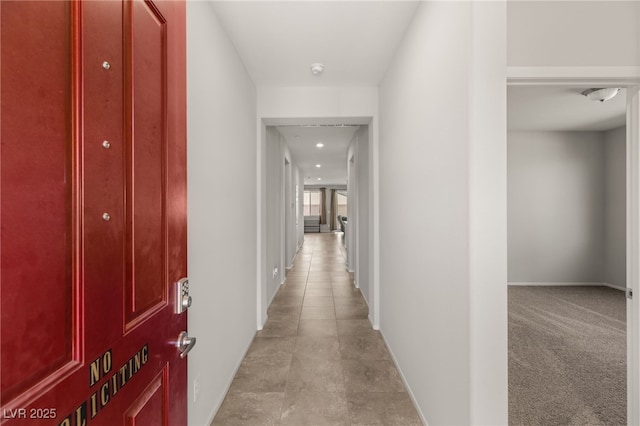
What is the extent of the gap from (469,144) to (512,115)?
377cm

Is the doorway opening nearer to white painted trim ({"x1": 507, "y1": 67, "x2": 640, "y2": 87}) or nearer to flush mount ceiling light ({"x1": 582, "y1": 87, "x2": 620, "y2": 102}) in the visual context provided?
white painted trim ({"x1": 507, "y1": 67, "x2": 640, "y2": 87})

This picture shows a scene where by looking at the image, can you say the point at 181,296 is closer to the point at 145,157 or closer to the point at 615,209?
the point at 145,157

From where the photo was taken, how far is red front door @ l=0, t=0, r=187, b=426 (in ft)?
1.44

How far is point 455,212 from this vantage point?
1.28 metres

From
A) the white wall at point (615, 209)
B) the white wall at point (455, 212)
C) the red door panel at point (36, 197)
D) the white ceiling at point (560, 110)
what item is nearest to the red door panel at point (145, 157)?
the red door panel at point (36, 197)

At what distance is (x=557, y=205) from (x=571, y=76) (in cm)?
443

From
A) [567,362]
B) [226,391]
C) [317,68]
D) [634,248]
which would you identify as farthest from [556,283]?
[226,391]

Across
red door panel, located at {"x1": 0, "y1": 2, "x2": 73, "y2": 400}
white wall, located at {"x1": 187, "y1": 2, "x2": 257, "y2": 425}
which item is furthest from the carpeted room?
red door panel, located at {"x1": 0, "y1": 2, "x2": 73, "y2": 400}

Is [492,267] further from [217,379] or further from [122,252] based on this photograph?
[217,379]

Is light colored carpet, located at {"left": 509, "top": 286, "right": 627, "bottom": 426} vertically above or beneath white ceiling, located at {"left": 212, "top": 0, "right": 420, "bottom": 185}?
beneath

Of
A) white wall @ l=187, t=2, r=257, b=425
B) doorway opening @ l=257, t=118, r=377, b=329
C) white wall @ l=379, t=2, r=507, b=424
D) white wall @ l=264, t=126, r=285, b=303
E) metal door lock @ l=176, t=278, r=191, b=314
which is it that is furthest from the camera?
white wall @ l=264, t=126, r=285, b=303

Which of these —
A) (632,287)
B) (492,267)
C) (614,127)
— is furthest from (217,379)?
(614,127)

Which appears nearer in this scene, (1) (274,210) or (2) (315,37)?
(2) (315,37)

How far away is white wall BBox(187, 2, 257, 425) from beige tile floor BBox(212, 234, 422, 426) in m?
0.20
